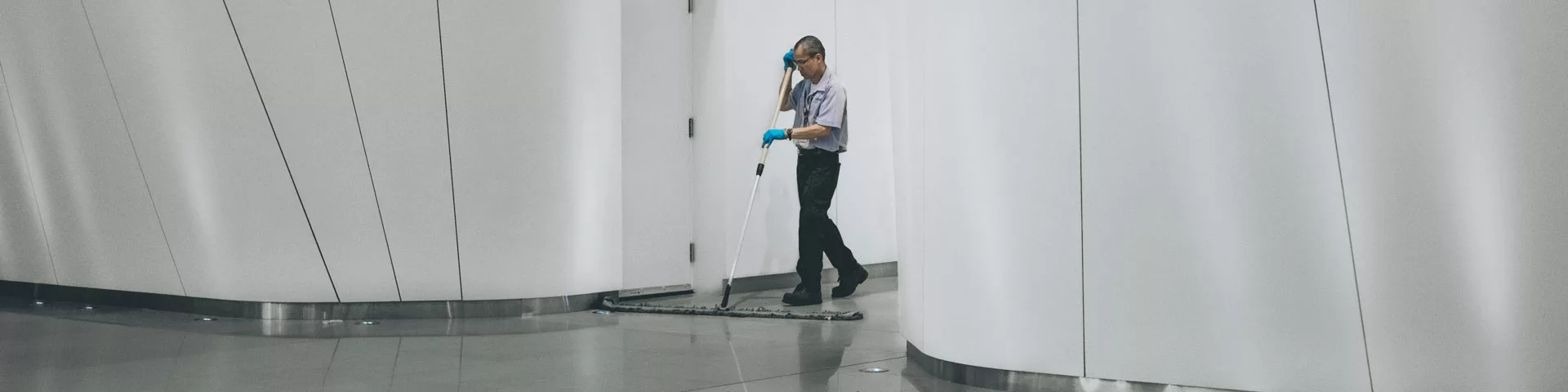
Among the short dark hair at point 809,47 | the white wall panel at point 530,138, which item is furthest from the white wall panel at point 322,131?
the short dark hair at point 809,47

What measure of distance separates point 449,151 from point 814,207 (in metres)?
1.78

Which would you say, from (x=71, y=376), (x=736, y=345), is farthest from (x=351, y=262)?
(x=736, y=345)

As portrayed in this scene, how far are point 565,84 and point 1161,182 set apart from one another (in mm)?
3326

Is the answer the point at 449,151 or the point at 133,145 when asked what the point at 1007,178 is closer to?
the point at 449,151

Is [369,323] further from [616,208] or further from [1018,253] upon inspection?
[1018,253]

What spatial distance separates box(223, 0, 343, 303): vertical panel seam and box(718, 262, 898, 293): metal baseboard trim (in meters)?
2.15

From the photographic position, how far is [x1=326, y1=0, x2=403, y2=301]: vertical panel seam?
4.77 m

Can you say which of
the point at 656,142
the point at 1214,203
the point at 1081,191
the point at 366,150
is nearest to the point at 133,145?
the point at 366,150

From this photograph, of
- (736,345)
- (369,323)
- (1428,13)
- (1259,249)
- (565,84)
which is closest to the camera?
(1428,13)

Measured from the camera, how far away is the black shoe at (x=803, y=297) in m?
5.52

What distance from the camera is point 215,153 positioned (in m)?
4.88

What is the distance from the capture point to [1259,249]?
2477 mm

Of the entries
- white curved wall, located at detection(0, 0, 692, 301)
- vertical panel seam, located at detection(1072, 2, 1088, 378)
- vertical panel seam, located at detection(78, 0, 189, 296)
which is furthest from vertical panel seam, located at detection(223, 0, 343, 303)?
vertical panel seam, located at detection(1072, 2, 1088, 378)

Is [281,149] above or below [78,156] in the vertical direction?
below
